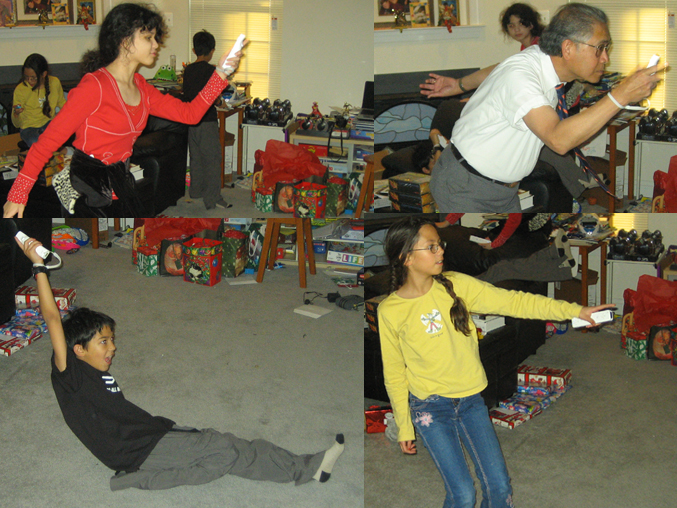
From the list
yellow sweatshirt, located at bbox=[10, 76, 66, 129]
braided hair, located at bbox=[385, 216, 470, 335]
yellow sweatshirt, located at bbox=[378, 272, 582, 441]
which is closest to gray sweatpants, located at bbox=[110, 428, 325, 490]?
yellow sweatshirt, located at bbox=[378, 272, 582, 441]

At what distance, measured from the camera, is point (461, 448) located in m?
1.37

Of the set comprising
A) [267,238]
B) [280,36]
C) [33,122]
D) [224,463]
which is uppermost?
[280,36]

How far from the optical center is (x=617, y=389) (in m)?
2.38

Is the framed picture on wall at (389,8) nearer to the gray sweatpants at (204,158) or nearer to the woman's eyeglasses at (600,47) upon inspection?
the gray sweatpants at (204,158)

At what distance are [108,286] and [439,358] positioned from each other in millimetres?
2184

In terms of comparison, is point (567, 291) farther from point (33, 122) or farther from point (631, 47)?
point (33, 122)

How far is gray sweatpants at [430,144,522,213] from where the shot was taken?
56.8 inches

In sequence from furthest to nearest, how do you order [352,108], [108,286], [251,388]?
[352,108] → [108,286] → [251,388]

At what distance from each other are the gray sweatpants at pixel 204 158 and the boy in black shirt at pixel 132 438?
91 cm

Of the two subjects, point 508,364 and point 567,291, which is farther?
point 567,291

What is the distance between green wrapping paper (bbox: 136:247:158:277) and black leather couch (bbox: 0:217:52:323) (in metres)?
0.51

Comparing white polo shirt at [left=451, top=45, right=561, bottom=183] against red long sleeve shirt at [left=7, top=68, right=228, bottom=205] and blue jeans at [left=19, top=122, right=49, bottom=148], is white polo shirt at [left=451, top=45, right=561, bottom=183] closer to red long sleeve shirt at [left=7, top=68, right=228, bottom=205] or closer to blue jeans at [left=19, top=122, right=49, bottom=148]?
red long sleeve shirt at [left=7, top=68, right=228, bottom=205]

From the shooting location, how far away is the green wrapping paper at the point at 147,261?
10.5 feet

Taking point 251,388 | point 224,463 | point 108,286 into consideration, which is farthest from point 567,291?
point 108,286
